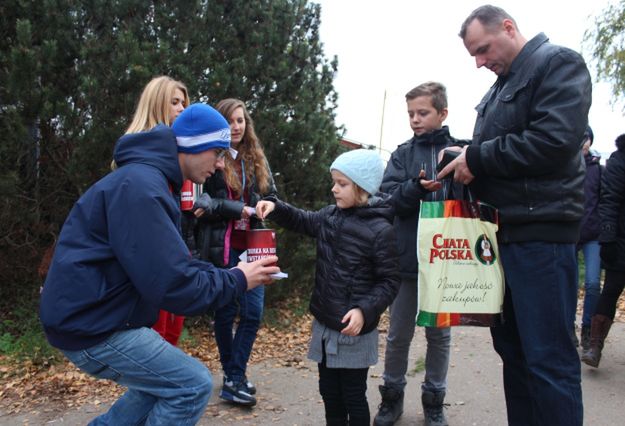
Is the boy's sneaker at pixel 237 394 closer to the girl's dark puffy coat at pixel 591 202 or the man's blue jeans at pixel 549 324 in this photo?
the man's blue jeans at pixel 549 324

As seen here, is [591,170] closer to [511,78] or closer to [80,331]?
[511,78]

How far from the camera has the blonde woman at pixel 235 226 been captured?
388cm

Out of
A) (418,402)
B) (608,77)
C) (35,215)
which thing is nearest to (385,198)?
(418,402)

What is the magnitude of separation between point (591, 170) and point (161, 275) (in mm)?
4916

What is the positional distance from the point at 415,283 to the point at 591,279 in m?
2.64

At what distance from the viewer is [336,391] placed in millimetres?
3180

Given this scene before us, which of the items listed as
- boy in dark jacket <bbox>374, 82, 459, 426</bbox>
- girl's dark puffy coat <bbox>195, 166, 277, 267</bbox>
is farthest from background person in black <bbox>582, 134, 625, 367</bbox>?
girl's dark puffy coat <bbox>195, 166, 277, 267</bbox>

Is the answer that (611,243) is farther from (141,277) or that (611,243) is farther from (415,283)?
(141,277)

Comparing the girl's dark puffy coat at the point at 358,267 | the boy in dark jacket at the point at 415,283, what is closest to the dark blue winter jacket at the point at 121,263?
the girl's dark puffy coat at the point at 358,267

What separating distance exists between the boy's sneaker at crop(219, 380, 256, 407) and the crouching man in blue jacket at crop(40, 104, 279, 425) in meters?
1.40

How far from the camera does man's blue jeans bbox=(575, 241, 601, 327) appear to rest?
5348 mm

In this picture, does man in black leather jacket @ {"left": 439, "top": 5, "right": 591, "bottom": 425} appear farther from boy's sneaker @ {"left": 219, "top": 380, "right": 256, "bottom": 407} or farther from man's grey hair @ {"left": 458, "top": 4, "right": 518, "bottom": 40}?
boy's sneaker @ {"left": 219, "top": 380, "right": 256, "bottom": 407}

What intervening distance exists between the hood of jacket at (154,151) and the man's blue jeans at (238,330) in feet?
5.37

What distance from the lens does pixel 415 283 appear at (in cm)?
365
